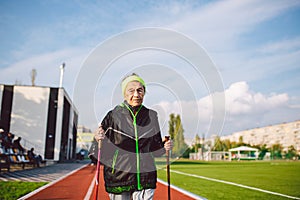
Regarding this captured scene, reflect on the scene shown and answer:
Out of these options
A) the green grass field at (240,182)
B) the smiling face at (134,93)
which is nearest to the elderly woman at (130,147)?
the smiling face at (134,93)

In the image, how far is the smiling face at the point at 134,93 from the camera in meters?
3.11

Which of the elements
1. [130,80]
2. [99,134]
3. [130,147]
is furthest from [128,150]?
[130,80]

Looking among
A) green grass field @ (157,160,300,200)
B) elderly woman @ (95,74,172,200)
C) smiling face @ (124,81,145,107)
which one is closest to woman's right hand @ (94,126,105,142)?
elderly woman @ (95,74,172,200)

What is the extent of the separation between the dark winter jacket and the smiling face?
0.19ft

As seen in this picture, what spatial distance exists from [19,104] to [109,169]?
31.7m

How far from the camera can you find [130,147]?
9.73ft

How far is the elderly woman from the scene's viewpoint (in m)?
2.97

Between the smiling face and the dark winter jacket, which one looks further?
the smiling face

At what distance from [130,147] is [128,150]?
0.03 metres

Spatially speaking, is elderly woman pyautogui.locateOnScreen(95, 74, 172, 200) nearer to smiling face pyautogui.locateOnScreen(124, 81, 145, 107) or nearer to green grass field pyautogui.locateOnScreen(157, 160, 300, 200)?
smiling face pyautogui.locateOnScreen(124, 81, 145, 107)

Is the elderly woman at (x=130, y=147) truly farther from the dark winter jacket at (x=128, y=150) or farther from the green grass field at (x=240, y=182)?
the green grass field at (x=240, y=182)

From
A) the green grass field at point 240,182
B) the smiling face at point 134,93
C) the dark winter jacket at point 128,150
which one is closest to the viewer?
the dark winter jacket at point 128,150

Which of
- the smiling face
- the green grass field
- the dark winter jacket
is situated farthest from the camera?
the green grass field

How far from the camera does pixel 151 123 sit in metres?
3.13
